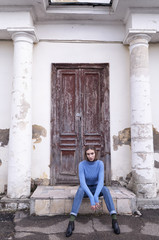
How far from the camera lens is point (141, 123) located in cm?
452

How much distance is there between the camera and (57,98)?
511 centimetres

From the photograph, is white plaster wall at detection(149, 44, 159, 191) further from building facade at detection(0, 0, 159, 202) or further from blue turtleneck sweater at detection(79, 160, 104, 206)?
blue turtleneck sweater at detection(79, 160, 104, 206)

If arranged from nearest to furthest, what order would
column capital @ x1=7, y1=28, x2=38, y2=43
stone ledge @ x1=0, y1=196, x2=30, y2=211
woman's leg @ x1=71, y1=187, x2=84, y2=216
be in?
woman's leg @ x1=71, y1=187, x2=84, y2=216 → stone ledge @ x1=0, y1=196, x2=30, y2=211 → column capital @ x1=7, y1=28, x2=38, y2=43

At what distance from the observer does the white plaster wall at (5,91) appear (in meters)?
4.86

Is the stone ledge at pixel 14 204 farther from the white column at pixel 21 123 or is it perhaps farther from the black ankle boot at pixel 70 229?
the black ankle boot at pixel 70 229

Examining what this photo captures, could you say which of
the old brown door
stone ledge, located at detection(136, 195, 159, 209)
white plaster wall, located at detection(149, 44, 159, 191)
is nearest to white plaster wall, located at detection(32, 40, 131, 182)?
the old brown door

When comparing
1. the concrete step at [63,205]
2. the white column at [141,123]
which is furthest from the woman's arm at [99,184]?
the white column at [141,123]

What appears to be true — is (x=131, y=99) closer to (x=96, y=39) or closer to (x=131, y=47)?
(x=131, y=47)

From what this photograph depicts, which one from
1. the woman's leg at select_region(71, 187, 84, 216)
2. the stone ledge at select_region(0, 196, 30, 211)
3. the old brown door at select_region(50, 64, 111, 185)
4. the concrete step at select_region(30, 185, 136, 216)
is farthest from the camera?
the old brown door at select_region(50, 64, 111, 185)

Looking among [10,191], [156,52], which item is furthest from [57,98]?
[156,52]

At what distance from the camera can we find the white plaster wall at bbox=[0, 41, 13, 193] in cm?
486

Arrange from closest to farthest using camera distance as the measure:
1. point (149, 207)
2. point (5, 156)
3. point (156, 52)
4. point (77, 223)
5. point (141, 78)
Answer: point (77, 223) < point (149, 207) < point (141, 78) < point (5, 156) < point (156, 52)

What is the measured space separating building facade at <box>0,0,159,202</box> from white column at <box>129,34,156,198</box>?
0.02 meters

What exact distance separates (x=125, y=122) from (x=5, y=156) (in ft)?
9.66
